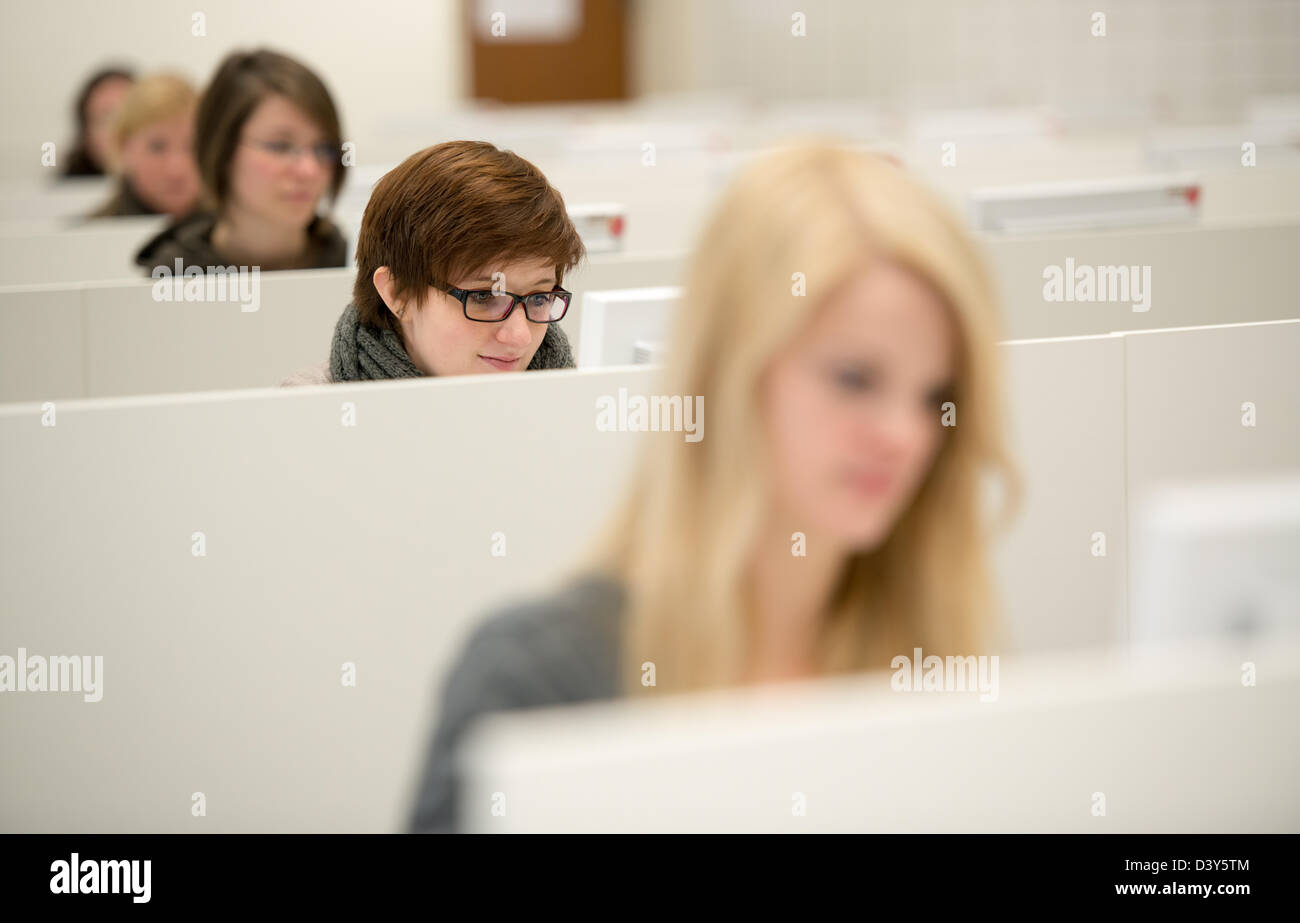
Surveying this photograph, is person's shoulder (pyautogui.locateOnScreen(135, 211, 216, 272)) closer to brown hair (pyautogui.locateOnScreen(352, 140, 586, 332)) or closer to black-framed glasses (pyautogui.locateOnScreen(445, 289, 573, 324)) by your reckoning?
brown hair (pyautogui.locateOnScreen(352, 140, 586, 332))

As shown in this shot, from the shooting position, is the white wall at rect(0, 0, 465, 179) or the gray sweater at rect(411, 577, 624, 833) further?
the white wall at rect(0, 0, 465, 179)

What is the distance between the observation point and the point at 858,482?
0.97 meters

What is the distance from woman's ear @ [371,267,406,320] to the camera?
6.90 ft

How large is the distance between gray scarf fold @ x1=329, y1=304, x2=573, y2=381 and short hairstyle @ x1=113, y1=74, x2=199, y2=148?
216 centimetres

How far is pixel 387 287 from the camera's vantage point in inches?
83.2

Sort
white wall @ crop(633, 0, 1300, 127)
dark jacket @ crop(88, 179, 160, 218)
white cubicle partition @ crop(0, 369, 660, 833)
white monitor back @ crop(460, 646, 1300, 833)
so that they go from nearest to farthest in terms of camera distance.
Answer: white monitor back @ crop(460, 646, 1300, 833), white cubicle partition @ crop(0, 369, 660, 833), dark jacket @ crop(88, 179, 160, 218), white wall @ crop(633, 0, 1300, 127)

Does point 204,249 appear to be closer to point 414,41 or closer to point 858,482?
point 858,482

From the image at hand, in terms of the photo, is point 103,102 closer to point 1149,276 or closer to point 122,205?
point 122,205

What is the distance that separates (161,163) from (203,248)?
124cm

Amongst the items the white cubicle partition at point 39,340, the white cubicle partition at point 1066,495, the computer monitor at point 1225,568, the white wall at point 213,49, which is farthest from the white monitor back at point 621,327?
the white wall at point 213,49

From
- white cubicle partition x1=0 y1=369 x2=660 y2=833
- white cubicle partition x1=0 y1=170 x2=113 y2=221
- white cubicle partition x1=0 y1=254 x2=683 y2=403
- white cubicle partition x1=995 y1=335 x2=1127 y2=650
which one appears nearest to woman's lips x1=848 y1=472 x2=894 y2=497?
white cubicle partition x1=0 y1=369 x2=660 y2=833

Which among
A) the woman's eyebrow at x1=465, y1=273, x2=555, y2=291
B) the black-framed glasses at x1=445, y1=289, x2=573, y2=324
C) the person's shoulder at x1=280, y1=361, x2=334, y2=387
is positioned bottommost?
the person's shoulder at x1=280, y1=361, x2=334, y2=387
